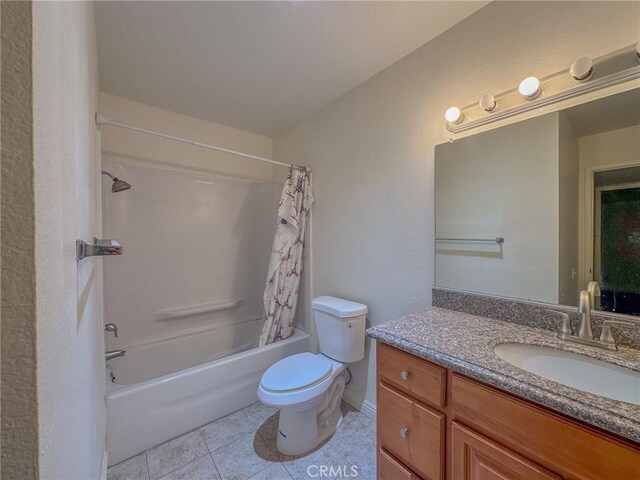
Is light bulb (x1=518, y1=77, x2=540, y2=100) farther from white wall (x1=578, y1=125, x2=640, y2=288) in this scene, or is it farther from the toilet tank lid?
the toilet tank lid

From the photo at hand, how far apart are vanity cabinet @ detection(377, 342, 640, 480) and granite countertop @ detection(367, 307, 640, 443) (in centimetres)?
4

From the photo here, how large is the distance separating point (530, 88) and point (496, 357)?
3.56 feet

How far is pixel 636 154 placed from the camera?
0.92 metres

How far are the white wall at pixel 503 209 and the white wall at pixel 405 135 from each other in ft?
0.35

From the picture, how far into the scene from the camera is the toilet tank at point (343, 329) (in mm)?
1703

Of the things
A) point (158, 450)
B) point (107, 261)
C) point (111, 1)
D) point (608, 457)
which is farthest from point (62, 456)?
point (107, 261)

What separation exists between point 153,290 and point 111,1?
1.86 meters

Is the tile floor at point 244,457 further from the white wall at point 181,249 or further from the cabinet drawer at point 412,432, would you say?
the white wall at point 181,249

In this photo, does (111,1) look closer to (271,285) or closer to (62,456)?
(62,456)

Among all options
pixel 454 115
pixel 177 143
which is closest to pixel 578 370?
pixel 454 115

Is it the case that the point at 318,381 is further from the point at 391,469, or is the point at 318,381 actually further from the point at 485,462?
the point at 485,462

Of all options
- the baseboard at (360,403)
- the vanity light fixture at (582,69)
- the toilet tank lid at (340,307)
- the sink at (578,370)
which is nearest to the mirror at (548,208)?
the vanity light fixture at (582,69)

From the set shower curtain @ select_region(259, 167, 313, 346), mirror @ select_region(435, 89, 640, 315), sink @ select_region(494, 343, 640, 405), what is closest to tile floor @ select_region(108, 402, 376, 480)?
shower curtain @ select_region(259, 167, 313, 346)

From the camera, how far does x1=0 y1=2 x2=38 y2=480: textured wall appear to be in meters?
0.24
